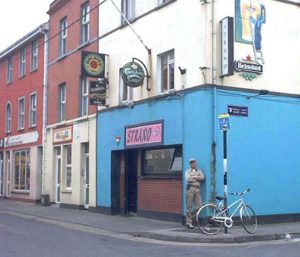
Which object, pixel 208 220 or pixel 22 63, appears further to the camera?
pixel 22 63

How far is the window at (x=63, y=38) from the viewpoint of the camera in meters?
25.0

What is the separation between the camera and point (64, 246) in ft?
39.2

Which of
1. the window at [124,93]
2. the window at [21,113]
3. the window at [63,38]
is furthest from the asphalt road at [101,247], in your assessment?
the window at [21,113]

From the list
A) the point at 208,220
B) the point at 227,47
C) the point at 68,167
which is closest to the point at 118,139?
the point at 68,167

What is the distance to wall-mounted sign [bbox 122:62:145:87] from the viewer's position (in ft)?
58.0

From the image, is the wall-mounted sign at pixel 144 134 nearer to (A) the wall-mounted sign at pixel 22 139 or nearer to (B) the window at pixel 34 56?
(A) the wall-mounted sign at pixel 22 139

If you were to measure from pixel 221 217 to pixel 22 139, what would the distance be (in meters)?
17.5

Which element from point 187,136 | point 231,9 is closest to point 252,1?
point 231,9

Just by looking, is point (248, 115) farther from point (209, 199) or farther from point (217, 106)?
point (209, 199)

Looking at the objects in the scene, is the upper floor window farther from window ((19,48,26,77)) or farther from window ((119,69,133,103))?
window ((119,69,133,103))

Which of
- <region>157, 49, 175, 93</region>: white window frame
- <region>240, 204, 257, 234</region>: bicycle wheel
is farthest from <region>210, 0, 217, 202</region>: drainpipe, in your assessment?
<region>157, 49, 175, 93</region>: white window frame

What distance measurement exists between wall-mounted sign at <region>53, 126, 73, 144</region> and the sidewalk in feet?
13.1

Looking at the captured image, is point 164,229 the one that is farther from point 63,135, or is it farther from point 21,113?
point 21,113

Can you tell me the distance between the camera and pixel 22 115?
97.2 feet
